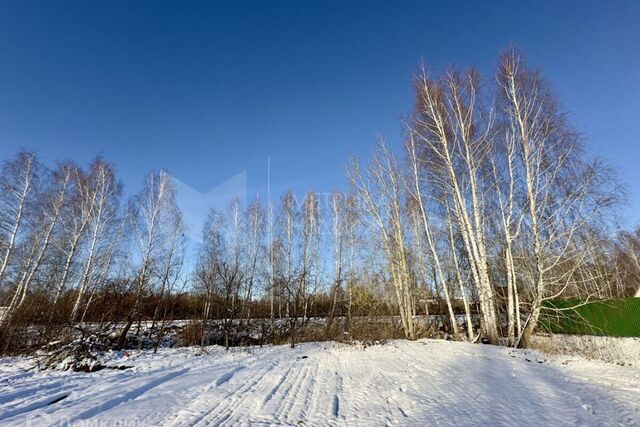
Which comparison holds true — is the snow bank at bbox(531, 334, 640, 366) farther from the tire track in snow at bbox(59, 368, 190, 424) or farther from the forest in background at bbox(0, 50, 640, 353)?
the tire track in snow at bbox(59, 368, 190, 424)

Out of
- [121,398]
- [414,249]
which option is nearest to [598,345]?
[414,249]

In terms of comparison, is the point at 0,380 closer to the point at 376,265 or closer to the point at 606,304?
the point at 376,265

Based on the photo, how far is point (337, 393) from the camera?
14.1 ft

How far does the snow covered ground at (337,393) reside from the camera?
323 centimetres

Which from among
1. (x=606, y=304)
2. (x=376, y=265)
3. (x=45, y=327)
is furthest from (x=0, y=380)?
(x=606, y=304)

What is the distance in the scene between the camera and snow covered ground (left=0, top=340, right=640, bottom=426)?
323 cm

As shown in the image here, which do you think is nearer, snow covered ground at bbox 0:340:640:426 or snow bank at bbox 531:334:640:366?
snow covered ground at bbox 0:340:640:426

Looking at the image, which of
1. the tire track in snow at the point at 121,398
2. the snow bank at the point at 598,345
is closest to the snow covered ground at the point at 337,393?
the tire track in snow at the point at 121,398

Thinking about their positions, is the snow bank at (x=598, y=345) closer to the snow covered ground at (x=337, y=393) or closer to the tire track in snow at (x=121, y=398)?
the snow covered ground at (x=337, y=393)

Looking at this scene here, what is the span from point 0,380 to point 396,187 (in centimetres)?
1286

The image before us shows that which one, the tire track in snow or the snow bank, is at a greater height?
the snow bank

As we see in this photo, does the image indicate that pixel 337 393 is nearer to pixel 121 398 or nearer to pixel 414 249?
pixel 121 398

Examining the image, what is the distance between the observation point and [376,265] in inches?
626

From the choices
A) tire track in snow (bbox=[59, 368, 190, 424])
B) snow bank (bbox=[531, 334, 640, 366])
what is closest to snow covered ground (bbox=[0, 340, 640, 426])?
tire track in snow (bbox=[59, 368, 190, 424])
